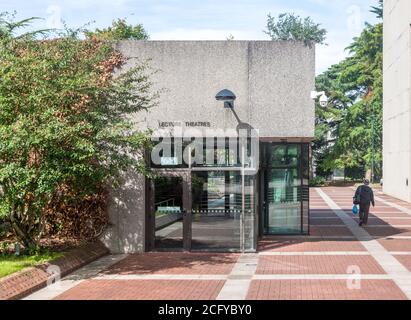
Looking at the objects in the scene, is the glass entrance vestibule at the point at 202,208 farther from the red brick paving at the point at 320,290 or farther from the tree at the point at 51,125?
the red brick paving at the point at 320,290

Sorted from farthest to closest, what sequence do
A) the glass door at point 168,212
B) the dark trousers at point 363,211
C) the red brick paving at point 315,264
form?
the dark trousers at point 363,211 < the glass door at point 168,212 < the red brick paving at point 315,264

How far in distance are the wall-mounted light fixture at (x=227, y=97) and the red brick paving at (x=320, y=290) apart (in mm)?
6153

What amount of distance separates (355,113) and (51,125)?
182 ft

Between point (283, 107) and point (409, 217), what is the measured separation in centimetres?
1285

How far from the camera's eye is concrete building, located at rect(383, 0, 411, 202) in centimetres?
3697

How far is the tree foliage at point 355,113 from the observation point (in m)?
64.8

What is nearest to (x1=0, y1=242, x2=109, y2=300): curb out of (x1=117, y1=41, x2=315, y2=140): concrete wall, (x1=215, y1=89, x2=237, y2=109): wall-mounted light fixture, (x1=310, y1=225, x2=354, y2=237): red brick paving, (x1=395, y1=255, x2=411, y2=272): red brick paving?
(x1=117, y1=41, x2=315, y2=140): concrete wall

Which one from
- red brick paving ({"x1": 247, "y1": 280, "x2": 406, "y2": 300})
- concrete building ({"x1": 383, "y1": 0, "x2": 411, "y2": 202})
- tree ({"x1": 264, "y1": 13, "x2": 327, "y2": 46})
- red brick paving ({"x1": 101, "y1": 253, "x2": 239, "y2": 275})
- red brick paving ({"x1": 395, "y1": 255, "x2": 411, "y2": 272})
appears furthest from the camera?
tree ({"x1": 264, "y1": 13, "x2": 327, "y2": 46})

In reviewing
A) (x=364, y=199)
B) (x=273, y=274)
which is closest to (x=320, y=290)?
(x=273, y=274)

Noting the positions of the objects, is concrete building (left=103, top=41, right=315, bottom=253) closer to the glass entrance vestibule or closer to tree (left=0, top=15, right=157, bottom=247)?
the glass entrance vestibule

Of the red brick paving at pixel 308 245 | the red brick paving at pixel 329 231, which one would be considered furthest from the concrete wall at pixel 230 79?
the red brick paving at pixel 329 231
